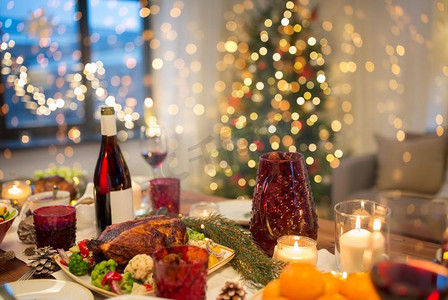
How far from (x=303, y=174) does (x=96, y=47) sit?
2820 millimetres

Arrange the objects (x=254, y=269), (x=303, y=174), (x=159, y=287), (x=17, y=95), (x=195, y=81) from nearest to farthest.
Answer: (x=159, y=287) → (x=254, y=269) → (x=303, y=174) → (x=17, y=95) → (x=195, y=81)

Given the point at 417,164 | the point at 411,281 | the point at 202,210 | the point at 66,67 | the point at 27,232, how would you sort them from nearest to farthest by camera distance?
the point at 411,281, the point at 27,232, the point at 202,210, the point at 417,164, the point at 66,67

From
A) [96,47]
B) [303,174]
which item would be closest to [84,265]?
[303,174]

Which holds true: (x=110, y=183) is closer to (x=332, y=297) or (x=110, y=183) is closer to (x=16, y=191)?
(x=16, y=191)

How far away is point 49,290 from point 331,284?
1.60ft

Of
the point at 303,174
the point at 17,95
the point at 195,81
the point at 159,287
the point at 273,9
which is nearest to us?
the point at 159,287

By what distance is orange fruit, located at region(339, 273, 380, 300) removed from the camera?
61 centimetres

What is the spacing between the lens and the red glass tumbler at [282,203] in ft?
3.01

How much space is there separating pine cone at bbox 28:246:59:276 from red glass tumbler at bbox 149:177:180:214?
366 mm

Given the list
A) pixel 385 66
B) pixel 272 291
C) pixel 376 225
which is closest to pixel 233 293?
pixel 272 291

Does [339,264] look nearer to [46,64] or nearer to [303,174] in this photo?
[303,174]

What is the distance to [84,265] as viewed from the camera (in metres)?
0.85

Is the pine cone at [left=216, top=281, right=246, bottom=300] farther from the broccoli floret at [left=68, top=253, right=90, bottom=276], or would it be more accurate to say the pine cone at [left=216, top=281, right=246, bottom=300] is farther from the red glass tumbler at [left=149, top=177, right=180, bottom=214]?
the red glass tumbler at [left=149, top=177, right=180, bottom=214]

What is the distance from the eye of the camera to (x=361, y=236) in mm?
826
